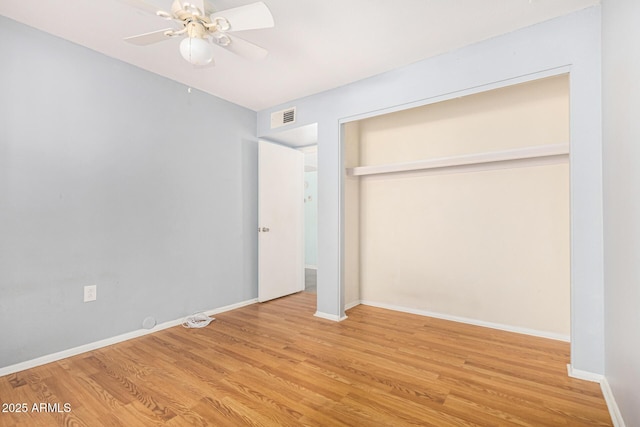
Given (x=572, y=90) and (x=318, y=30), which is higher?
(x=318, y=30)

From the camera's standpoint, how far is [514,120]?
2.92m

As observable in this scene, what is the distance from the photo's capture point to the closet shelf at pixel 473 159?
2590 millimetres

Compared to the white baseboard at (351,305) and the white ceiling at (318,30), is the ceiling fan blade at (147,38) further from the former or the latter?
the white baseboard at (351,305)

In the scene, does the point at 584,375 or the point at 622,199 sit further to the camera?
the point at 584,375

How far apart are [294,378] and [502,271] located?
7.43 feet

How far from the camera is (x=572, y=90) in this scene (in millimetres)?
2129

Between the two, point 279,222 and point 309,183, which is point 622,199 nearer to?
point 279,222

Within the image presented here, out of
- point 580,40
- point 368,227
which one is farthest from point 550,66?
point 368,227

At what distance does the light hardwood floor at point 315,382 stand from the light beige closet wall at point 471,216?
0.42 metres

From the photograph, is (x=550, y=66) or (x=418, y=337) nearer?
(x=550, y=66)

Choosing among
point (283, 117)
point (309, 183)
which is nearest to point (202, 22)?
point (283, 117)

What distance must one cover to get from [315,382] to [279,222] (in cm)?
249

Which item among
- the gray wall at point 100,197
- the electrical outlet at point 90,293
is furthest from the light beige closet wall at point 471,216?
the electrical outlet at point 90,293

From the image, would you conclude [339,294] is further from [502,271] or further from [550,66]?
[550,66]
